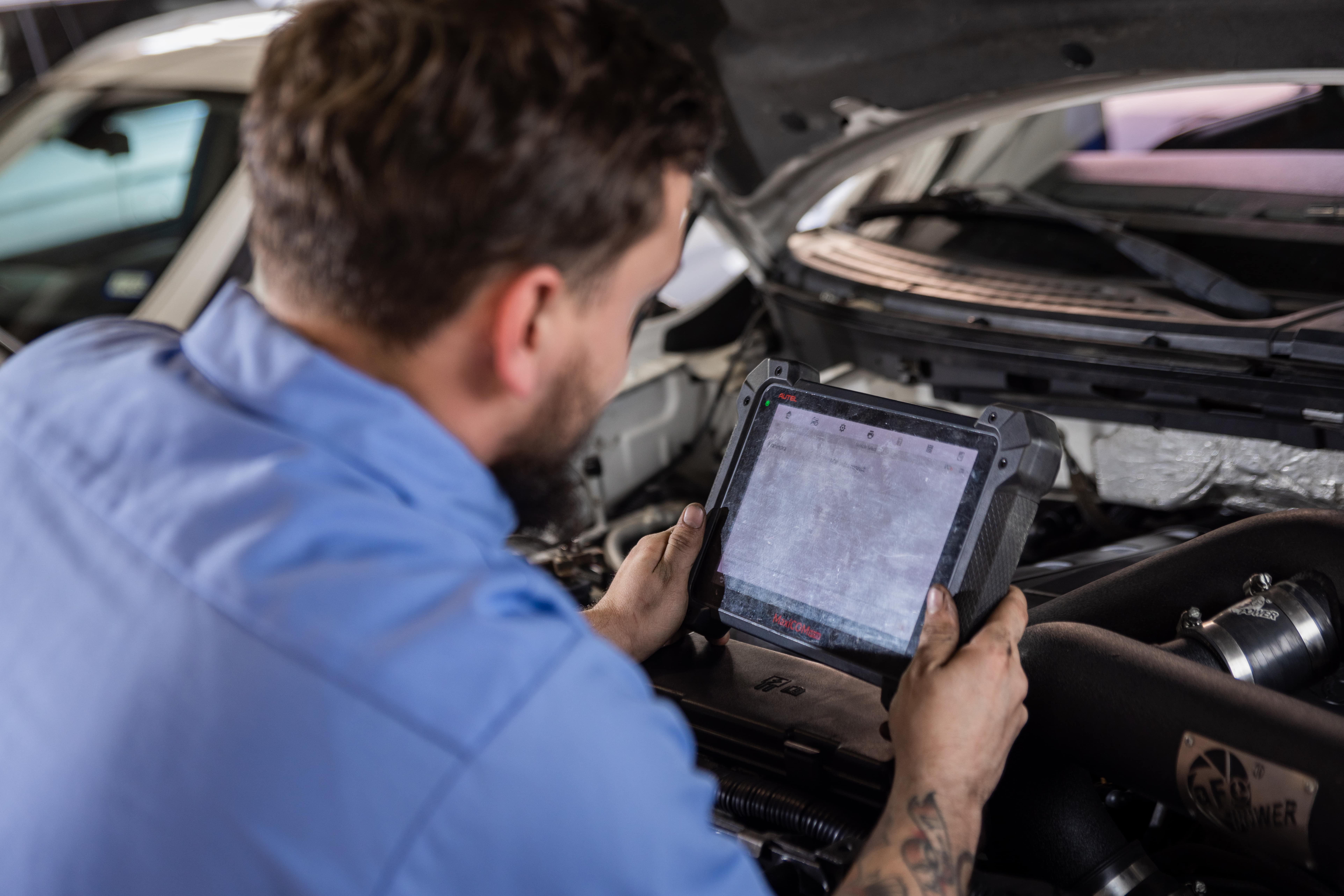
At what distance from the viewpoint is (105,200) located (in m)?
3.37

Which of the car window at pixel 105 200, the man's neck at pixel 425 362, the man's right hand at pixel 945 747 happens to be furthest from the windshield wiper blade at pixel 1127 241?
the car window at pixel 105 200

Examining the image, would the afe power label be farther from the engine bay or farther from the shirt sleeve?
the shirt sleeve

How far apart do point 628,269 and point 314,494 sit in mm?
282

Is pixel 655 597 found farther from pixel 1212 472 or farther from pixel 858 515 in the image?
pixel 1212 472

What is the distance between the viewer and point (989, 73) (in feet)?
5.52

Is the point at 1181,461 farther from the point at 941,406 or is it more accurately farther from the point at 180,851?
the point at 180,851

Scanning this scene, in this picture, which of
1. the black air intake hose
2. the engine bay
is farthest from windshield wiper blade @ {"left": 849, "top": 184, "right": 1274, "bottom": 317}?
the black air intake hose

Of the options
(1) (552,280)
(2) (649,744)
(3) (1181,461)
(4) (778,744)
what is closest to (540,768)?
(2) (649,744)

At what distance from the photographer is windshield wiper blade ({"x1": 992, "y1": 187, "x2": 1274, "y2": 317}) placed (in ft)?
5.02

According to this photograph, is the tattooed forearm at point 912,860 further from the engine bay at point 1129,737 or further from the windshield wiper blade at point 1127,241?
the windshield wiper blade at point 1127,241

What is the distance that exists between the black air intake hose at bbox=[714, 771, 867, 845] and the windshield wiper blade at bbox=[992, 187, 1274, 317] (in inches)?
38.3

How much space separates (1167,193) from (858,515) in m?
1.11

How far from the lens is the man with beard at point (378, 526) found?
0.62 m

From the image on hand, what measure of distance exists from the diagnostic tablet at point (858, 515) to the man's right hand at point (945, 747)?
0.03 m
